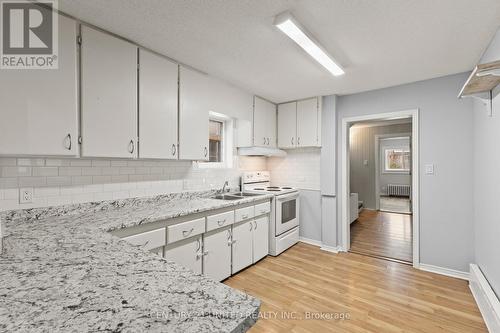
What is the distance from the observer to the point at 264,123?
148 inches

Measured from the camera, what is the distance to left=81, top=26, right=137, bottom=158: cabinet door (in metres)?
1.75

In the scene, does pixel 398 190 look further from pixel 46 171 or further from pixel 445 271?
pixel 46 171

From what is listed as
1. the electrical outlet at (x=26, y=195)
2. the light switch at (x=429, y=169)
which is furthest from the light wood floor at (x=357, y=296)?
the electrical outlet at (x=26, y=195)

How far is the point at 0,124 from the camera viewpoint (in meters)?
1.40

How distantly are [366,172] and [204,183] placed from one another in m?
5.28

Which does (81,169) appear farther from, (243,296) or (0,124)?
(243,296)

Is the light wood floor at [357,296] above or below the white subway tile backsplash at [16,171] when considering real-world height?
below

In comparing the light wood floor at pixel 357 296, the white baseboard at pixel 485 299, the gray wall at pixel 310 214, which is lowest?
the light wood floor at pixel 357 296

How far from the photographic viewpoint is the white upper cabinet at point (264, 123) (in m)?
3.57

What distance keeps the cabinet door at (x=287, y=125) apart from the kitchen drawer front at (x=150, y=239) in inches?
106

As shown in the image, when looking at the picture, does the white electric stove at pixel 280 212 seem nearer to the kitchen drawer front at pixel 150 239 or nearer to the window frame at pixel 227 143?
the window frame at pixel 227 143

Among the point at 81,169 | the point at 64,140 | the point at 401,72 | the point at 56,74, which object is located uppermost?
the point at 401,72

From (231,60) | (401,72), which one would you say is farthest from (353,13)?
(401,72)

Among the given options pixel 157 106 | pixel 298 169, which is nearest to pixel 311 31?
pixel 157 106
